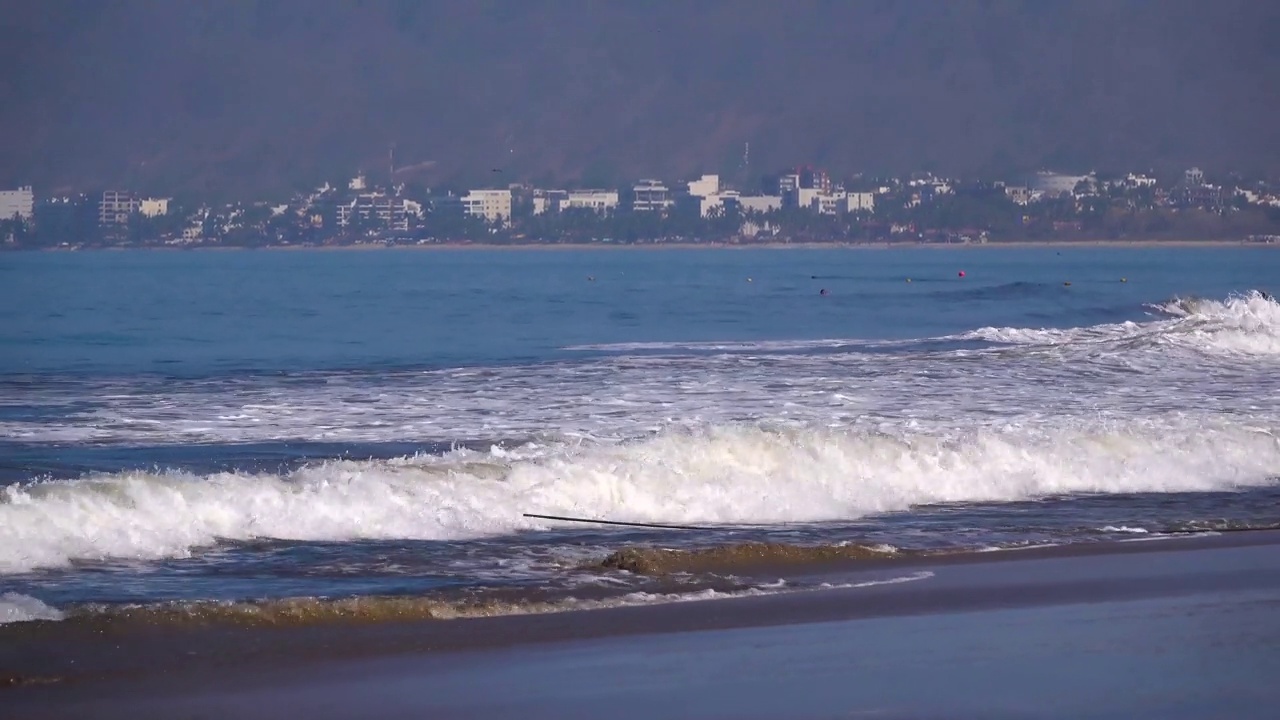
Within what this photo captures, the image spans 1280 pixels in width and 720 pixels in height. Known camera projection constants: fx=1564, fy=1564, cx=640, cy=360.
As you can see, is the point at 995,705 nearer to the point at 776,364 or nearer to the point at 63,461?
the point at 63,461

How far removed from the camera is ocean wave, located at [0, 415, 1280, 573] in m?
11.6

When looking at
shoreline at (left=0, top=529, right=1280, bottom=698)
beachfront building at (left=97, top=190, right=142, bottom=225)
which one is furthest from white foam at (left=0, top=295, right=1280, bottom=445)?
beachfront building at (left=97, top=190, right=142, bottom=225)

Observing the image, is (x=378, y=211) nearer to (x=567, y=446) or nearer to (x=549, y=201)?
(x=549, y=201)

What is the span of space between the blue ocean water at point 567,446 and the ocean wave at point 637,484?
0.10 feet

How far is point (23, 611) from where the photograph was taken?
8.95m

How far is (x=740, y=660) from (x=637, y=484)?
5901mm

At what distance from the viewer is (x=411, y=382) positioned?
83.7ft

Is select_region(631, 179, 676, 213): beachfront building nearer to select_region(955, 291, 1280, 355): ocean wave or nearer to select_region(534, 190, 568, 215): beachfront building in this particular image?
select_region(534, 190, 568, 215): beachfront building

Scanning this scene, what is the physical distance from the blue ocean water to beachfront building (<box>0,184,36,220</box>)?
352ft

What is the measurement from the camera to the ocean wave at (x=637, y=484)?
11625mm

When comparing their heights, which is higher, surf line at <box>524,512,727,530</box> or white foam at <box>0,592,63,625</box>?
white foam at <box>0,592,63,625</box>

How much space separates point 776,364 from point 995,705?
2162 cm

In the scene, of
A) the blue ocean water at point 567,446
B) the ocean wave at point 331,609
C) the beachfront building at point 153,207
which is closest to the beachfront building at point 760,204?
the beachfront building at point 153,207

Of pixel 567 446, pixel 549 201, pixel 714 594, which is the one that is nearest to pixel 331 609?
pixel 714 594
